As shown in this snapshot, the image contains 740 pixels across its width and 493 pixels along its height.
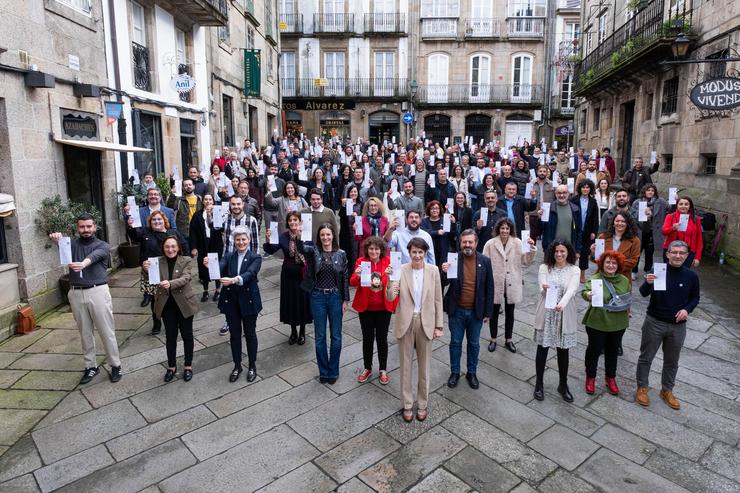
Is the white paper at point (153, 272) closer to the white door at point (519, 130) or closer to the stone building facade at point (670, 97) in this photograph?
the stone building facade at point (670, 97)

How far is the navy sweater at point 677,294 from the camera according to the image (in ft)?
16.1

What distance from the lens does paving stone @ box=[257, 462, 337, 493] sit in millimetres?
3885

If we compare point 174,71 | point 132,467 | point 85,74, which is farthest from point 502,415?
point 174,71

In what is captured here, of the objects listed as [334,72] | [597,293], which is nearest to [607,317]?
[597,293]

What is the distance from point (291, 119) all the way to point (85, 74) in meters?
23.6

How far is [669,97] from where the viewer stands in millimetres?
14320

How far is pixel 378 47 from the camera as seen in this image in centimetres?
3133

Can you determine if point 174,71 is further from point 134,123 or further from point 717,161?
point 717,161

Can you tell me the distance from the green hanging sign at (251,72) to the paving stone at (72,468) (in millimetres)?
16296

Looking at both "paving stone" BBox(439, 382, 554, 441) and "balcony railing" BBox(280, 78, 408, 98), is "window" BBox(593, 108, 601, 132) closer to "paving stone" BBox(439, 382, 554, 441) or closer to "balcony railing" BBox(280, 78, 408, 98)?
"balcony railing" BBox(280, 78, 408, 98)

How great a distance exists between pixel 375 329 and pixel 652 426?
283 centimetres

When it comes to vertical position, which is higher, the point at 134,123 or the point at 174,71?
the point at 174,71

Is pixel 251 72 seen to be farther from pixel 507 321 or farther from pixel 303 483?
pixel 303 483

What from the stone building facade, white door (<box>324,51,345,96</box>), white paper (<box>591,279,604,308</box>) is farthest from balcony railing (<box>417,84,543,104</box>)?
white paper (<box>591,279,604,308</box>)
